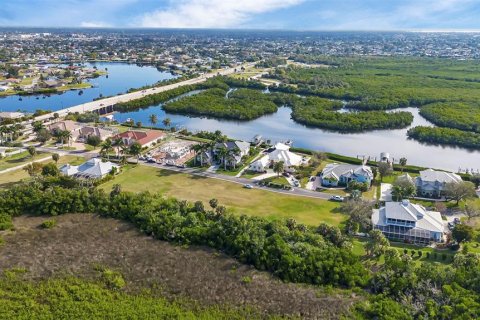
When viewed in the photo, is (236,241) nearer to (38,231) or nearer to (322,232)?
(322,232)

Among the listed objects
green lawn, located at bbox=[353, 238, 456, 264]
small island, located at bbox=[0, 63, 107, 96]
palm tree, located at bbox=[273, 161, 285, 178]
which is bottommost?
green lawn, located at bbox=[353, 238, 456, 264]

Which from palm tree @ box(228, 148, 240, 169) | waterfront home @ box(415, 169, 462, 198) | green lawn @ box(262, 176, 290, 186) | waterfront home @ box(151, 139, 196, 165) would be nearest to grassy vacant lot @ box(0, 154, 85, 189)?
waterfront home @ box(151, 139, 196, 165)

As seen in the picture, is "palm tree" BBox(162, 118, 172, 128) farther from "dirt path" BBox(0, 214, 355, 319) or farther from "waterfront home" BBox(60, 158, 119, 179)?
"dirt path" BBox(0, 214, 355, 319)

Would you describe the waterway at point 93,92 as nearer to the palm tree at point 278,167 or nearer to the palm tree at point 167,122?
the palm tree at point 167,122

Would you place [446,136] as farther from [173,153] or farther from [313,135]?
[173,153]

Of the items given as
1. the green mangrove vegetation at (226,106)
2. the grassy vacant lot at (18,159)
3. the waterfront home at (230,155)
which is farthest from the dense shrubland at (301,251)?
the green mangrove vegetation at (226,106)

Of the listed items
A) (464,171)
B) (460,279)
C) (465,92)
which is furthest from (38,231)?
(465,92)
